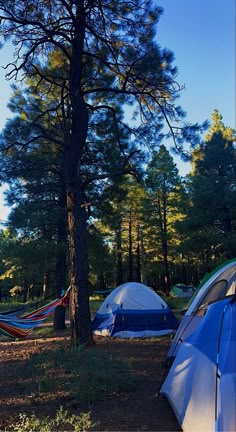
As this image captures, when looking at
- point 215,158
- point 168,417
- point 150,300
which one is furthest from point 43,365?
point 215,158

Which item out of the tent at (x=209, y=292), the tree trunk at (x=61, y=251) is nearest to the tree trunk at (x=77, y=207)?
the tent at (x=209, y=292)

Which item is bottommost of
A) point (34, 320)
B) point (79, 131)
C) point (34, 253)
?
point (34, 320)

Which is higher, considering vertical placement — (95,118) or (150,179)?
(95,118)

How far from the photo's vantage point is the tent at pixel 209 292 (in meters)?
3.86

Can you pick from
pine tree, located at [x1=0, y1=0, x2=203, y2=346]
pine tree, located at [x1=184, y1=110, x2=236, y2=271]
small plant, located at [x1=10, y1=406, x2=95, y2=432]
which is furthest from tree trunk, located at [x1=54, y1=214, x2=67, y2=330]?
pine tree, located at [x1=184, y1=110, x2=236, y2=271]

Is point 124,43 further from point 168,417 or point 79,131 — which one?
point 168,417

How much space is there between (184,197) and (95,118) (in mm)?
16820

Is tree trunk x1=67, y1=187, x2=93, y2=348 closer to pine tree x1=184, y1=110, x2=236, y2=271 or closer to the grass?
the grass

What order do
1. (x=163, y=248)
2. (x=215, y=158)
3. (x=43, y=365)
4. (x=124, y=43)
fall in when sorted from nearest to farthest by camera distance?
(x=43, y=365) → (x=124, y=43) → (x=215, y=158) → (x=163, y=248)

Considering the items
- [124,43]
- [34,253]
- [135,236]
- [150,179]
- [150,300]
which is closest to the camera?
[124,43]

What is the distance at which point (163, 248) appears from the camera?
2784cm

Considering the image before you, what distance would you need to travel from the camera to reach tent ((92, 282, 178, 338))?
8.88 metres

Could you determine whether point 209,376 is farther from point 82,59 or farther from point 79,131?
point 82,59

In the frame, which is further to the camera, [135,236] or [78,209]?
[135,236]
